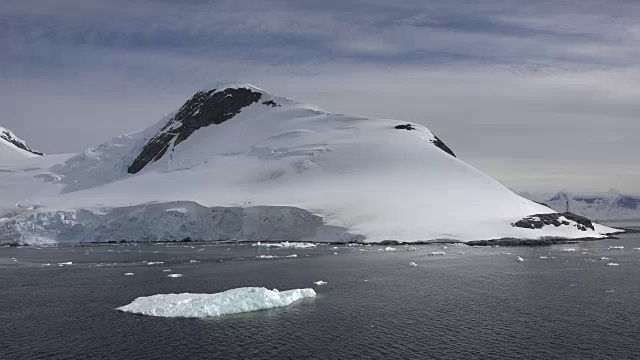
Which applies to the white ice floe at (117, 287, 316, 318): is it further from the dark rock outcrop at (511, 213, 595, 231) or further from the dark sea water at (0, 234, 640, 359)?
the dark rock outcrop at (511, 213, 595, 231)

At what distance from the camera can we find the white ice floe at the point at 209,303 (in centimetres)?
4025

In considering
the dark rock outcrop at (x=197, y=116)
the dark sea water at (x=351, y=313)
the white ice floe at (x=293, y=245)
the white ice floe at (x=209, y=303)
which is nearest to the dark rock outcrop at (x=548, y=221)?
the dark sea water at (x=351, y=313)

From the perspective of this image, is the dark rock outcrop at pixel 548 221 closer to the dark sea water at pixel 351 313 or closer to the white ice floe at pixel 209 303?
the dark sea water at pixel 351 313

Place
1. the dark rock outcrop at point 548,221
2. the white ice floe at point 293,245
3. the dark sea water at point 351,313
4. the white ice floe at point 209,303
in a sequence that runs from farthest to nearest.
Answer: the dark rock outcrop at point 548,221, the white ice floe at point 293,245, the white ice floe at point 209,303, the dark sea water at point 351,313

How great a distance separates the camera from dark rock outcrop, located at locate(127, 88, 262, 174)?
180 meters

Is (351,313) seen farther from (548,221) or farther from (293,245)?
(548,221)

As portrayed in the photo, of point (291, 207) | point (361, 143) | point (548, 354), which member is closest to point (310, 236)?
point (291, 207)

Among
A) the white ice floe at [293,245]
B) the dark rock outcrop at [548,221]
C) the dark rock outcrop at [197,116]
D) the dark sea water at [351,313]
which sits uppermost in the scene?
the dark rock outcrop at [197,116]

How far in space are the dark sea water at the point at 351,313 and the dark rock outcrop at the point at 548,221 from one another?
36.8m

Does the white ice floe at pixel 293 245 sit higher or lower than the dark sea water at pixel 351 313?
higher

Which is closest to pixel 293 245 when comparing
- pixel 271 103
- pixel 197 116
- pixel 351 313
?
pixel 351 313

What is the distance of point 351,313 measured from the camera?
40.6m

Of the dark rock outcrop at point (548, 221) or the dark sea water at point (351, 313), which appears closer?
the dark sea water at point (351, 313)

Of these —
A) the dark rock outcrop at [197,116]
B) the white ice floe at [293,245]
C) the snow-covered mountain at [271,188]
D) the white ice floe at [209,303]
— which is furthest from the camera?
the dark rock outcrop at [197,116]
